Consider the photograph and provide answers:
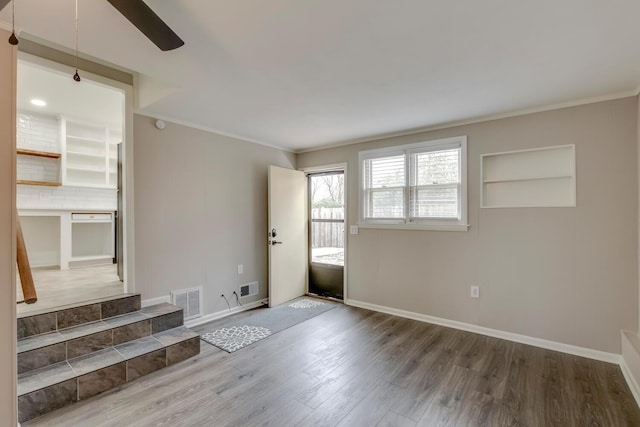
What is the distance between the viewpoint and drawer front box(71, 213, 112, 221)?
15.4ft

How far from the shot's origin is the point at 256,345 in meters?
2.98

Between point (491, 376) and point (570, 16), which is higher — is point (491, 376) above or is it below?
below

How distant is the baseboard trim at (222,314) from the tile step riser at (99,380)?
2.52 ft

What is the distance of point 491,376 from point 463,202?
1.76 meters

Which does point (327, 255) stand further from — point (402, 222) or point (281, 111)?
point (281, 111)

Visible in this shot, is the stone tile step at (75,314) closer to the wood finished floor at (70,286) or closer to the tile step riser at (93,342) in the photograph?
the wood finished floor at (70,286)

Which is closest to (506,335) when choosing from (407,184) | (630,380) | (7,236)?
(630,380)

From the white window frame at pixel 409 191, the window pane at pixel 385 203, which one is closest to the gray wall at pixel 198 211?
the white window frame at pixel 409 191

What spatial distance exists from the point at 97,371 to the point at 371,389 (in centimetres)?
206

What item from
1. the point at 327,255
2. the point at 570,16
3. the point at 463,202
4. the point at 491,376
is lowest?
the point at 491,376

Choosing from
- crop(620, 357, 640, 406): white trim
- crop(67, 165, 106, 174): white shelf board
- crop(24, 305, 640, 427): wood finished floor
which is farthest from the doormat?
crop(67, 165, 106, 174): white shelf board

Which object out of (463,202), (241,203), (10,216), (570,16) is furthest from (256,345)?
(570,16)

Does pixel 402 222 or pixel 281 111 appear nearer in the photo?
pixel 281 111

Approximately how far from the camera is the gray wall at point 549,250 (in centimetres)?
260
